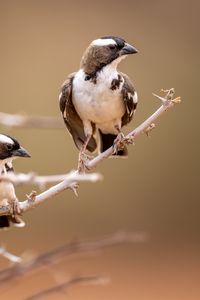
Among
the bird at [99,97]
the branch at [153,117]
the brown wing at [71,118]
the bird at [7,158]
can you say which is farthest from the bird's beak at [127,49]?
the branch at [153,117]

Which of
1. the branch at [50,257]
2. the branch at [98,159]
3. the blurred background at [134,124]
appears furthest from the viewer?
the blurred background at [134,124]

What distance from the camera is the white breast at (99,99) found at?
13.1ft

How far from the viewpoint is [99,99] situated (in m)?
4.02

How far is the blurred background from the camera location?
10547 mm

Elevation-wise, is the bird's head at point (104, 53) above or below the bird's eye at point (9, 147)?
above

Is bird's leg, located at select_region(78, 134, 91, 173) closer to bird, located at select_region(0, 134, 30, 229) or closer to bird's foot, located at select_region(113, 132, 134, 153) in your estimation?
bird's foot, located at select_region(113, 132, 134, 153)

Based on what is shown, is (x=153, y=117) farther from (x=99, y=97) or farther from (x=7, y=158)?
(x=7, y=158)

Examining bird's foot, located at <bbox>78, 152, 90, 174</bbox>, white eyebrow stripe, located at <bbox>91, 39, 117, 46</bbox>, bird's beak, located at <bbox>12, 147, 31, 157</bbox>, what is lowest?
bird's foot, located at <bbox>78, 152, 90, 174</bbox>

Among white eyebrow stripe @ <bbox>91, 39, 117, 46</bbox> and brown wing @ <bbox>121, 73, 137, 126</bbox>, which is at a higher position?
white eyebrow stripe @ <bbox>91, 39, 117, 46</bbox>

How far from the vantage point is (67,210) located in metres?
10.9

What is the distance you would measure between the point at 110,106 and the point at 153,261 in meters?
6.41

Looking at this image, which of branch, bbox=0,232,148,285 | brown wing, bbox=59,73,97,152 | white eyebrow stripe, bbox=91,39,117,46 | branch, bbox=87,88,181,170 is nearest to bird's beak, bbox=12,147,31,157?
brown wing, bbox=59,73,97,152

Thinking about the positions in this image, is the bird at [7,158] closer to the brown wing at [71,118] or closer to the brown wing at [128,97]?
the brown wing at [71,118]

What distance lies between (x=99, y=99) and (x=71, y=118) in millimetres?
221
